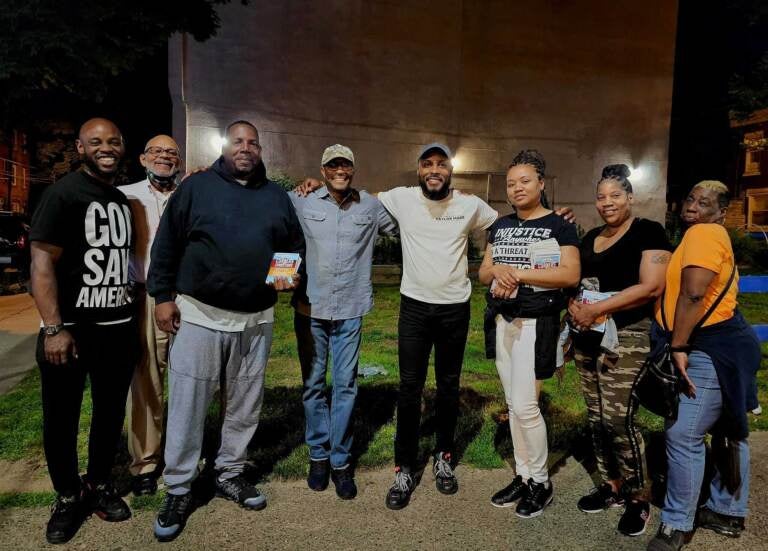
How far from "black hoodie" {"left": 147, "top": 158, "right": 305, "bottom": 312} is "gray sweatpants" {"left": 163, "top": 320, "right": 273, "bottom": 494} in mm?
219

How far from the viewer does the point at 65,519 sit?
301 centimetres

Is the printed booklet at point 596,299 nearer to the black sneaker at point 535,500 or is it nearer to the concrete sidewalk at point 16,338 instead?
the black sneaker at point 535,500

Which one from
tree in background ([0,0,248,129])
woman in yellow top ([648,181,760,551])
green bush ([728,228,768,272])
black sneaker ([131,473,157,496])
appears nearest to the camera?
woman in yellow top ([648,181,760,551])

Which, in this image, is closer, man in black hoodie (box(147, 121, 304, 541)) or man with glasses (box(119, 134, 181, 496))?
man in black hoodie (box(147, 121, 304, 541))

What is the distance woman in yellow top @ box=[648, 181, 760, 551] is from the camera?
2.79 meters

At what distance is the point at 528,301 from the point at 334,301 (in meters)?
1.24

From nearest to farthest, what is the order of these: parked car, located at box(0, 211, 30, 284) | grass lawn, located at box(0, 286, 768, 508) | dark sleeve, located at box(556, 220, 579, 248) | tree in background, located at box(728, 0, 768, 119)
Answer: dark sleeve, located at box(556, 220, 579, 248), grass lawn, located at box(0, 286, 768, 508), parked car, located at box(0, 211, 30, 284), tree in background, located at box(728, 0, 768, 119)

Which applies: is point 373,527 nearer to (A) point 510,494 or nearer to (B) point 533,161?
(A) point 510,494

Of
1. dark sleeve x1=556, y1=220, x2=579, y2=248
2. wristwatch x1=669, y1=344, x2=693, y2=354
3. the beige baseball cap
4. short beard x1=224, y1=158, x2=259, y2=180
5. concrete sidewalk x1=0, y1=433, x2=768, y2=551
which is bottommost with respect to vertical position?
concrete sidewalk x1=0, y1=433, x2=768, y2=551

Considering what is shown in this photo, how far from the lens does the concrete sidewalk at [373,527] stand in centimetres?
298

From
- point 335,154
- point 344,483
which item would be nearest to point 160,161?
point 335,154

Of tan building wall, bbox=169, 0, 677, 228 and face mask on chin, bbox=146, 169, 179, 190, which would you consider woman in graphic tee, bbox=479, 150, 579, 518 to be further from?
tan building wall, bbox=169, 0, 677, 228

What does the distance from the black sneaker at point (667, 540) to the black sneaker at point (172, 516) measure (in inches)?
104

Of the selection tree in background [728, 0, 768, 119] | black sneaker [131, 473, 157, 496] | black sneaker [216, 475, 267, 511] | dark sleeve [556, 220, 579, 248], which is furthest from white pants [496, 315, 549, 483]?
tree in background [728, 0, 768, 119]
